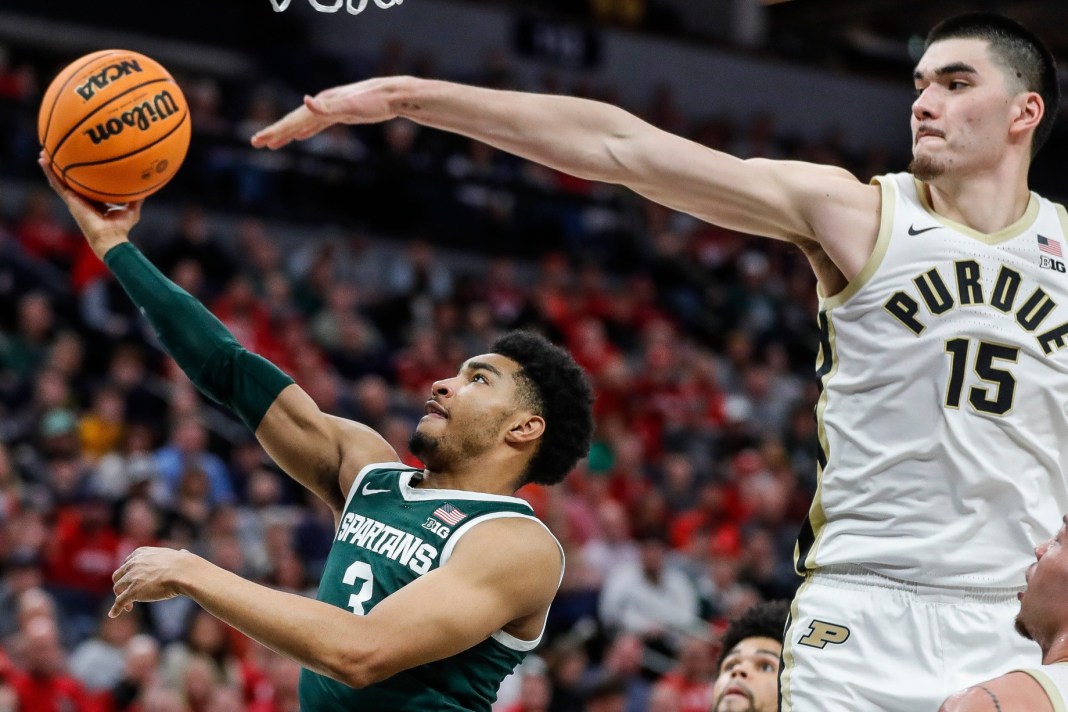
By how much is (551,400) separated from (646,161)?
1.25m

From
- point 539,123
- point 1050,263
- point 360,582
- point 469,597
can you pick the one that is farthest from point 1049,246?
point 360,582

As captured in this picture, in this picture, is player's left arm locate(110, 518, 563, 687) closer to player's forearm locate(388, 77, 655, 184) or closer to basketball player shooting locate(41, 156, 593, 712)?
basketball player shooting locate(41, 156, 593, 712)

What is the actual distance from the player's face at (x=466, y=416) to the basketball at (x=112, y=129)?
1087 mm

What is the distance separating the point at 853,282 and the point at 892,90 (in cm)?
1793

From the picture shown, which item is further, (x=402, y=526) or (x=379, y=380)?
(x=379, y=380)

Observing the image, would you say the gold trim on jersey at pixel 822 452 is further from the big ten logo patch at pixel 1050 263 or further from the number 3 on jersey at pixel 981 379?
the big ten logo patch at pixel 1050 263

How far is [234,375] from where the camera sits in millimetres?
4391

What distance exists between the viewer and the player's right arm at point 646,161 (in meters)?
3.40

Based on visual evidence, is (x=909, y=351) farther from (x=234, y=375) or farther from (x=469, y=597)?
(x=234, y=375)

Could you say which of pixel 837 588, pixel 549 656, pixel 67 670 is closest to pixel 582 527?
pixel 549 656

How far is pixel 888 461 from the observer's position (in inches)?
133

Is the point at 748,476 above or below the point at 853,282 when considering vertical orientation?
below

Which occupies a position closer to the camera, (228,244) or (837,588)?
(837,588)

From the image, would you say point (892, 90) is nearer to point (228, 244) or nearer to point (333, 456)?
point (228, 244)
